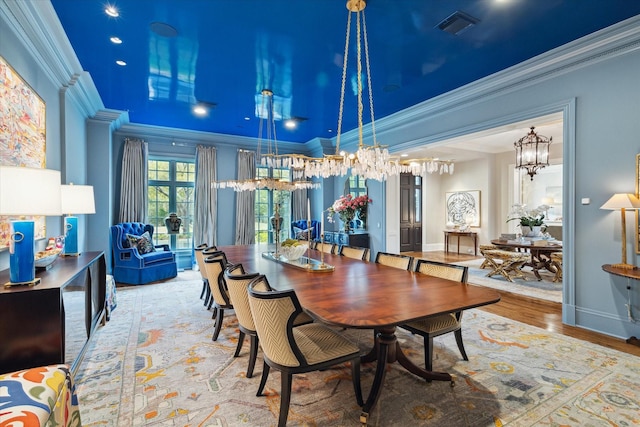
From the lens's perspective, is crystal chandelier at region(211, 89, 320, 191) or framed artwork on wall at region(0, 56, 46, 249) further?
crystal chandelier at region(211, 89, 320, 191)

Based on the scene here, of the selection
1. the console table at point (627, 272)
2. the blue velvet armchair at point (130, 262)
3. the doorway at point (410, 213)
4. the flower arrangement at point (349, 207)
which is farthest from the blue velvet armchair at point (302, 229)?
the console table at point (627, 272)

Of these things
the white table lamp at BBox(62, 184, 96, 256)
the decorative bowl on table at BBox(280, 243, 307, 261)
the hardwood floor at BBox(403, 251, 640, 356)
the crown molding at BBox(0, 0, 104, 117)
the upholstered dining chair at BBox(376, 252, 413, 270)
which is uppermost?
the crown molding at BBox(0, 0, 104, 117)

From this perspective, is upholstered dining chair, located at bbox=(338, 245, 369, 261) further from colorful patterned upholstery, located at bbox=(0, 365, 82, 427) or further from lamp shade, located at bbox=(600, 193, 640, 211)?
colorful patterned upholstery, located at bbox=(0, 365, 82, 427)

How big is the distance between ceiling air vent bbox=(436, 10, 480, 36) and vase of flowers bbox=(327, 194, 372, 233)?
2.86 metres

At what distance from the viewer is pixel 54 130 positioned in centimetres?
361

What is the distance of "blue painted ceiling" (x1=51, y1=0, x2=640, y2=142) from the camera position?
270cm

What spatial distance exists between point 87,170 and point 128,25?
3276mm

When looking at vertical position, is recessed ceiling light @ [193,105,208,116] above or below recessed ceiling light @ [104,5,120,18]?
below

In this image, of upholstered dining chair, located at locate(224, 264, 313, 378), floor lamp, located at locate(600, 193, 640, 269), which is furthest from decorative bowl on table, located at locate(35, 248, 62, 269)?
floor lamp, located at locate(600, 193, 640, 269)

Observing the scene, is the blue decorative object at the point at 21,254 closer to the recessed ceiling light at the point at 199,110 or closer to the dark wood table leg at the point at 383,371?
the dark wood table leg at the point at 383,371

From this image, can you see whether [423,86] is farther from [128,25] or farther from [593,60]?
[128,25]

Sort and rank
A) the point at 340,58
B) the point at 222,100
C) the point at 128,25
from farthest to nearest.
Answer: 1. the point at 222,100
2. the point at 340,58
3. the point at 128,25

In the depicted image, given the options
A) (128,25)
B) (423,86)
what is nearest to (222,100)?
(128,25)

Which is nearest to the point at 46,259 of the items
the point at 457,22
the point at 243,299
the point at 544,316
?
the point at 243,299
